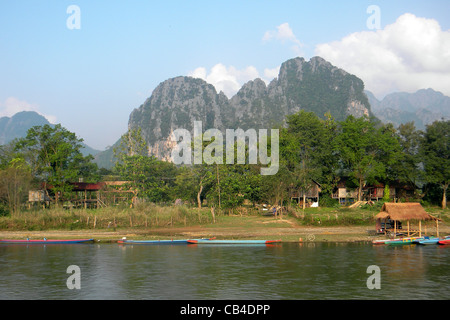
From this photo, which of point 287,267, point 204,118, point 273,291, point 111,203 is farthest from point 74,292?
point 204,118

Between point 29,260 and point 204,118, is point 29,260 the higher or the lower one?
the lower one

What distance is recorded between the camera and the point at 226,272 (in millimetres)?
26234

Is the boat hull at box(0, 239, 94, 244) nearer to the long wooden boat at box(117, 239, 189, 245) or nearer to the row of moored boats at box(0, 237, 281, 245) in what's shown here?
the row of moored boats at box(0, 237, 281, 245)

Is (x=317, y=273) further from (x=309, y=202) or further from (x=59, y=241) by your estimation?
(x=309, y=202)

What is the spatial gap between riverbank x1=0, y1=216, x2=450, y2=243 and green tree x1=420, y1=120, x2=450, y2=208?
20.2 m

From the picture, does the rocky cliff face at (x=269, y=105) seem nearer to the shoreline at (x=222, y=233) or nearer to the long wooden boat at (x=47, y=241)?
the shoreline at (x=222, y=233)

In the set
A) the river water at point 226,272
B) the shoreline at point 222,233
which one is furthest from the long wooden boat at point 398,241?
the shoreline at point 222,233

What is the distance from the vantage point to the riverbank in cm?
3706

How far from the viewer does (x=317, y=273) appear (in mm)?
25656

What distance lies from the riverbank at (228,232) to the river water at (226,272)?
5.94 feet

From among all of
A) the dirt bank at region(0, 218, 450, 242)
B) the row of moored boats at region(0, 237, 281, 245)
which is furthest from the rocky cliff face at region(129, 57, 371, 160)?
the row of moored boats at region(0, 237, 281, 245)

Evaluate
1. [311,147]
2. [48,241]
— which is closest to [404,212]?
[48,241]

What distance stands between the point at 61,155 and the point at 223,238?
32765 mm
